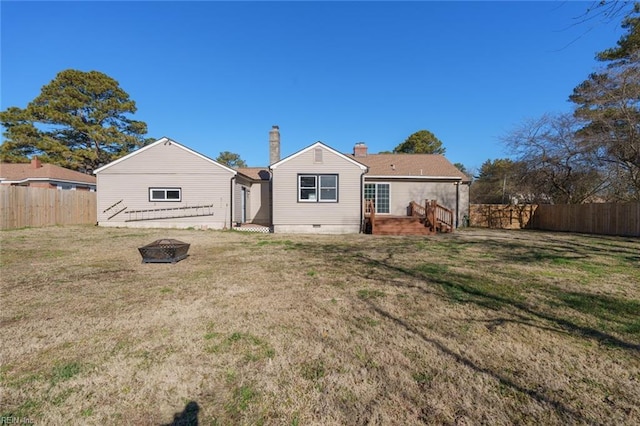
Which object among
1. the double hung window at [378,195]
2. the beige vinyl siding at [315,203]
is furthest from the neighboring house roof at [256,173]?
the double hung window at [378,195]

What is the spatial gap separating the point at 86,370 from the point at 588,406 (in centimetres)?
396

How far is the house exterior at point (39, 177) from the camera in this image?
68.2 ft

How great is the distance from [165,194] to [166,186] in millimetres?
400

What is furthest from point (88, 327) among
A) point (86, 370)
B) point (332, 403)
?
point (332, 403)

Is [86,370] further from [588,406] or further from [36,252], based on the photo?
[36,252]

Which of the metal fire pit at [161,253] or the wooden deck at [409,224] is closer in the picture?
the metal fire pit at [161,253]

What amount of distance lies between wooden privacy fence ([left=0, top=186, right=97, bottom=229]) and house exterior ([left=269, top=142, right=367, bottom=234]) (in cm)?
1008

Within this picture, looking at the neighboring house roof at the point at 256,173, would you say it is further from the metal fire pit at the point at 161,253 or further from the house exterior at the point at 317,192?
the metal fire pit at the point at 161,253

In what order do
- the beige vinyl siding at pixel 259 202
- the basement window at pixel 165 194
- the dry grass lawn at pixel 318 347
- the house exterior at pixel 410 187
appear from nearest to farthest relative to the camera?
the dry grass lawn at pixel 318 347
the basement window at pixel 165 194
the house exterior at pixel 410 187
the beige vinyl siding at pixel 259 202

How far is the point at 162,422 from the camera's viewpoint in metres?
2.06

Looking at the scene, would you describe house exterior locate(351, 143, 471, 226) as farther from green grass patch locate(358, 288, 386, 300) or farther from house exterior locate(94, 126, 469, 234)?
green grass patch locate(358, 288, 386, 300)

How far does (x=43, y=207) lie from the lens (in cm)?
1359

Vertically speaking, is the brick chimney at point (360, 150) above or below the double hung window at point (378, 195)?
above

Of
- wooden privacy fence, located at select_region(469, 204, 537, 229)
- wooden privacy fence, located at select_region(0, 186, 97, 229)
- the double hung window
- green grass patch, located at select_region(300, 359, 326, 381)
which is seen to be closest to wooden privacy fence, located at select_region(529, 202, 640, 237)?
wooden privacy fence, located at select_region(469, 204, 537, 229)
